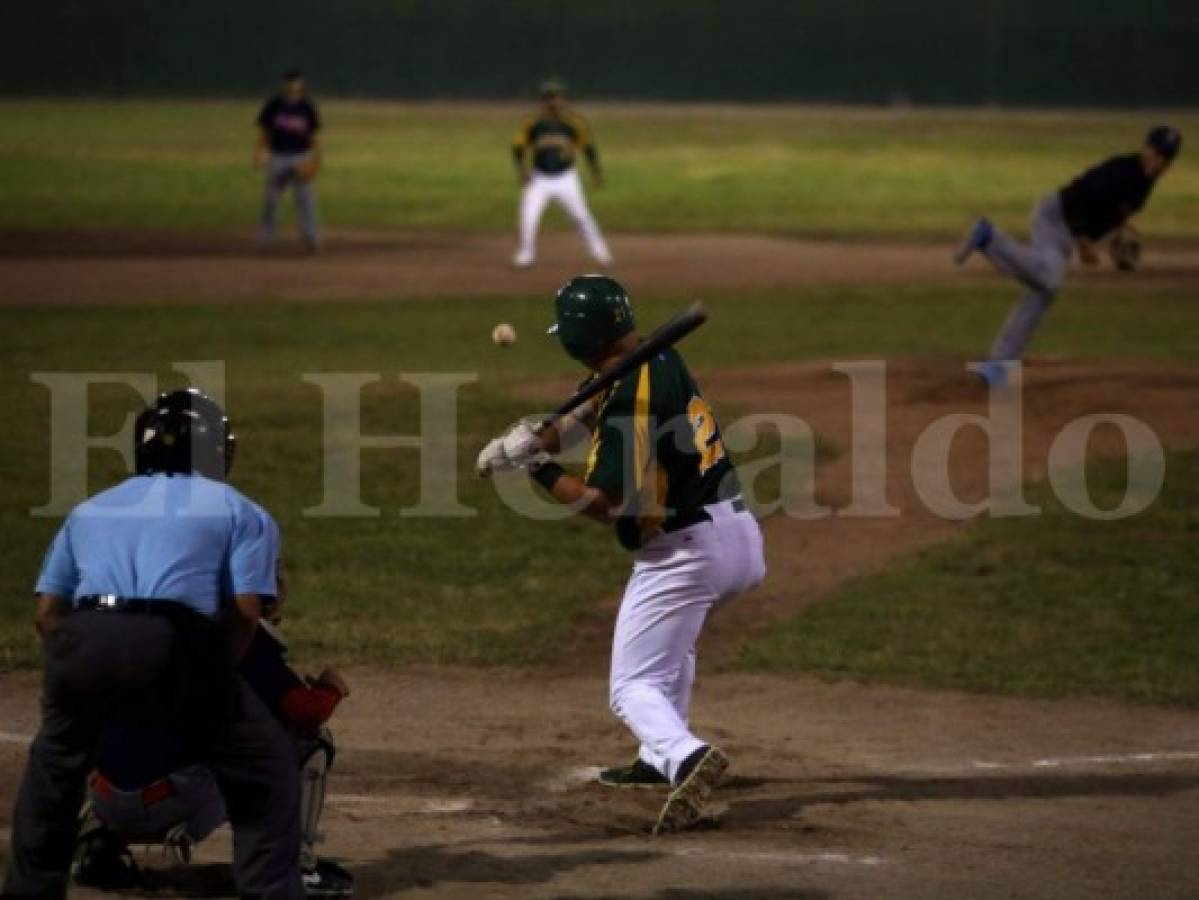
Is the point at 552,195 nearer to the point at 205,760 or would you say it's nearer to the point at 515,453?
the point at 515,453

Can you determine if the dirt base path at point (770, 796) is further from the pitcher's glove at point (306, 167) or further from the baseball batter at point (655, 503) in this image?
the pitcher's glove at point (306, 167)

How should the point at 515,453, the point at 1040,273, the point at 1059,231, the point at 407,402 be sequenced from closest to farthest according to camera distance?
the point at 515,453 → the point at 1040,273 → the point at 1059,231 → the point at 407,402

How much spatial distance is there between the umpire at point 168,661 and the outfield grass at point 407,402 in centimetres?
469

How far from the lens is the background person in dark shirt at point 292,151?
29.2m

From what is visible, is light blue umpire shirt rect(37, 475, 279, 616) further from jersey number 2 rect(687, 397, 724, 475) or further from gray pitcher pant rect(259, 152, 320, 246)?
gray pitcher pant rect(259, 152, 320, 246)

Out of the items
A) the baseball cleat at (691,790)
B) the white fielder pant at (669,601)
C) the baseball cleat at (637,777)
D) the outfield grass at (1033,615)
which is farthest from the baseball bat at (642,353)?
the outfield grass at (1033,615)

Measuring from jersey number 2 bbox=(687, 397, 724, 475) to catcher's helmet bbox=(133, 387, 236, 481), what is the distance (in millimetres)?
2061

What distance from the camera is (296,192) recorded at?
97.8 ft

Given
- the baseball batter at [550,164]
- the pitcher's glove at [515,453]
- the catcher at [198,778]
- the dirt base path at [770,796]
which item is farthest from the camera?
the baseball batter at [550,164]

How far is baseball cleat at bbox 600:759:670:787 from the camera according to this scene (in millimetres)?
8656

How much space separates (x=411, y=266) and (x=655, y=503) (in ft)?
66.1

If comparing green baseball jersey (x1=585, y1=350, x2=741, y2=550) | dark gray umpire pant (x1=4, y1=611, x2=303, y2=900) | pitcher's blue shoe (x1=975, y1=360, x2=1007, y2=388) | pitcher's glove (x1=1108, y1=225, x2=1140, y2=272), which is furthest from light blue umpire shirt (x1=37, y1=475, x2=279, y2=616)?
pitcher's glove (x1=1108, y1=225, x2=1140, y2=272)

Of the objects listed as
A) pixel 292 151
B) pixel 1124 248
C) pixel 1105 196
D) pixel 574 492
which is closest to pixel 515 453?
pixel 574 492

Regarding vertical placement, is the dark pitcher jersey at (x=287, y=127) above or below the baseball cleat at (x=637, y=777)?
above
